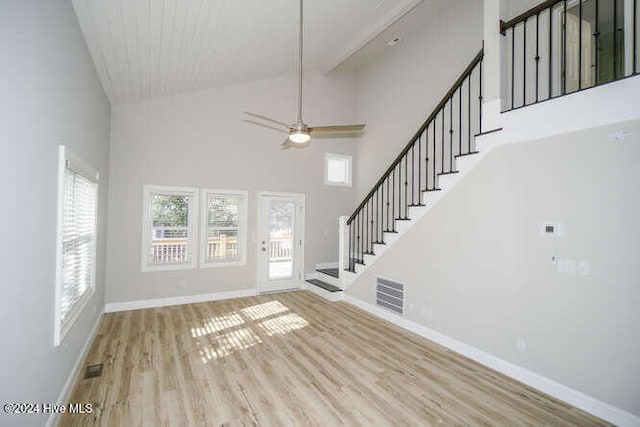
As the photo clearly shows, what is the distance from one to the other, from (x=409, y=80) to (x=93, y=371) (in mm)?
6951

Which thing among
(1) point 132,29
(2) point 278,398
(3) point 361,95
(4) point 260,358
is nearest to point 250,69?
(1) point 132,29

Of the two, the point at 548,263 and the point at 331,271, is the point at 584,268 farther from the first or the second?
the point at 331,271

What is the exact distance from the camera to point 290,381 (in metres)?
2.99

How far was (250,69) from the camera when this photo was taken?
529 cm

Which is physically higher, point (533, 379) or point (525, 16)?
point (525, 16)

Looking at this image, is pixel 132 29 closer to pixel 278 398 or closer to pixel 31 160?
pixel 31 160

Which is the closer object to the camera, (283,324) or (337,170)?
(283,324)

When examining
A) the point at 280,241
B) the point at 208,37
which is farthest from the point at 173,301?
the point at 208,37

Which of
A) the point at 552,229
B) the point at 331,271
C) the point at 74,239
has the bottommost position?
the point at 331,271

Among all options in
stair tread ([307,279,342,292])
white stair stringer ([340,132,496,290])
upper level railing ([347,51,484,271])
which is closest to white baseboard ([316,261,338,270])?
stair tread ([307,279,342,292])

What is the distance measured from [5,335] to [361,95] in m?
7.59

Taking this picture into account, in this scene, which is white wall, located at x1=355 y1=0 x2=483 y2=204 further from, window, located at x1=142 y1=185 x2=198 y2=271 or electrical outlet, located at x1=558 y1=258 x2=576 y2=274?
window, located at x1=142 y1=185 x2=198 y2=271

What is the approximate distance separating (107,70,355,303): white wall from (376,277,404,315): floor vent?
227 cm

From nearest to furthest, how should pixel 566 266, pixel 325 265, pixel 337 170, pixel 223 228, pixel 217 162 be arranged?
1. pixel 566 266
2. pixel 217 162
3. pixel 223 228
4. pixel 325 265
5. pixel 337 170
